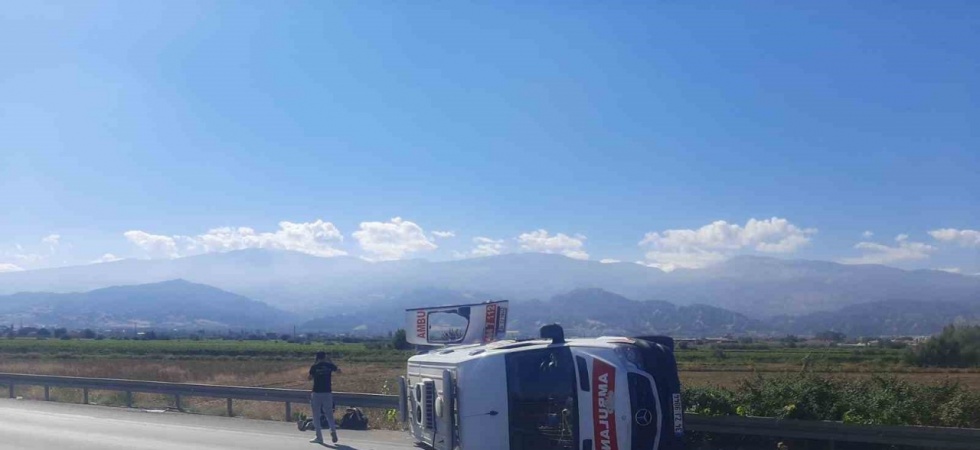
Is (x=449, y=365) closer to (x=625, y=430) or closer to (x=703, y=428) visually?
(x=625, y=430)

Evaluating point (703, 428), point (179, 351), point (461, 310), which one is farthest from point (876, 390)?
point (179, 351)

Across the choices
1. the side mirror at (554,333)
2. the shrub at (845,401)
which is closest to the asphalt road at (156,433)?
the shrub at (845,401)

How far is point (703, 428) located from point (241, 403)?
1374 centimetres

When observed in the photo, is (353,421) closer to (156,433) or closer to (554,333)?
(156,433)

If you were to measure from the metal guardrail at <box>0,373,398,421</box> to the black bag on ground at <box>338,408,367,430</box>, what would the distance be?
0.21m

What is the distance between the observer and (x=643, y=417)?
9180mm

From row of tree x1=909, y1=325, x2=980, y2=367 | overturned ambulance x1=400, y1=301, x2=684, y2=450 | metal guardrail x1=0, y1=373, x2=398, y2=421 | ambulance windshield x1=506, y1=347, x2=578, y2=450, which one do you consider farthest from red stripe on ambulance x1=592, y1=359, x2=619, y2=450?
row of tree x1=909, y1=325, x2=980, y2=367

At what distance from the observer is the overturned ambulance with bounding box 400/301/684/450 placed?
910cm

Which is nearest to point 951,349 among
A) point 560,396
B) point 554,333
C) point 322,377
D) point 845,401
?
point 845,401

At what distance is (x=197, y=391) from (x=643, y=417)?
1546cm

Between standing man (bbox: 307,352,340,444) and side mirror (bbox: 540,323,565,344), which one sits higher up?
side mirror (bbox: 540,323,565,344)

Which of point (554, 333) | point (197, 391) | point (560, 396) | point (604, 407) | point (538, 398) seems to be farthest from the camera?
point (197, 391)

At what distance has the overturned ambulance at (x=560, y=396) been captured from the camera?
9.10 metres

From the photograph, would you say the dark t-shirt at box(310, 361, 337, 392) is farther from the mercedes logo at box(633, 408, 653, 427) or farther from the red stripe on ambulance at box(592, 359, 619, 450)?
the mercedes logo at box(633, 408, 653, 427)
